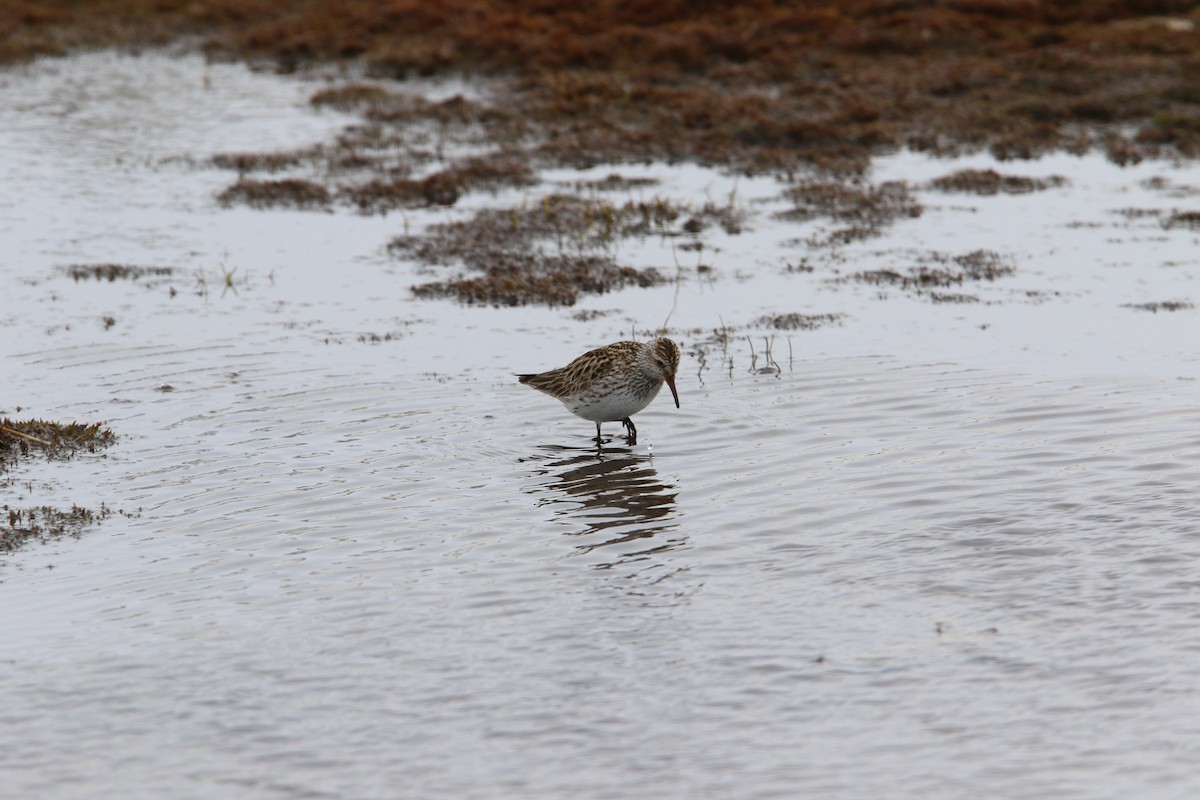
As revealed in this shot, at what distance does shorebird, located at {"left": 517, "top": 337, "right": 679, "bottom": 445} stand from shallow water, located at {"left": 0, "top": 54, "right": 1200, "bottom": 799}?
471mm

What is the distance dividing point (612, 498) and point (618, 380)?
4.09 ft

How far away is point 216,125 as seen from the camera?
89.8 ft

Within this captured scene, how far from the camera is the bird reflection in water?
385 inches

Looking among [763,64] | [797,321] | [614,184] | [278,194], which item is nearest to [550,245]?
[614,184]

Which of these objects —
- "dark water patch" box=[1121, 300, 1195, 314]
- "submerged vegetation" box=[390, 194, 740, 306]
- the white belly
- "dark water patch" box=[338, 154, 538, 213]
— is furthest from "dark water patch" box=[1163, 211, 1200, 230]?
the white belly

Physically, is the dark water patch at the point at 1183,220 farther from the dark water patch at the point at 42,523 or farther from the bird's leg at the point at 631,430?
the dark water patch at the point at 42,523

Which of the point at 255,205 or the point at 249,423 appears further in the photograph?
the point at 255,205

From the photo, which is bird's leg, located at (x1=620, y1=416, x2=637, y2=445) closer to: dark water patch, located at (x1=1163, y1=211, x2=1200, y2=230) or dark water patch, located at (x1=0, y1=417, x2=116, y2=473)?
dark water patch, located at (x1=0, y1=417, x2=116, y2=473)

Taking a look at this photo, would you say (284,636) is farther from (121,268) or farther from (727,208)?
(727,208)

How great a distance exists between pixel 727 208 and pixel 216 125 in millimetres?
12300

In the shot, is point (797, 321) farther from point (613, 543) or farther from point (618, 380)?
point (613, 543)

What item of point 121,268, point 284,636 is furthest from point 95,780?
point 121,268

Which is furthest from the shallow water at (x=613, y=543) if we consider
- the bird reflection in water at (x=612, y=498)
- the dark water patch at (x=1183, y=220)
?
the dark water patch at (x=1183, y=220)

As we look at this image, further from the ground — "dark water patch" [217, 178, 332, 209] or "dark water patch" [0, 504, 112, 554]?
"dark water patch" [217, 178, 332, 209]
